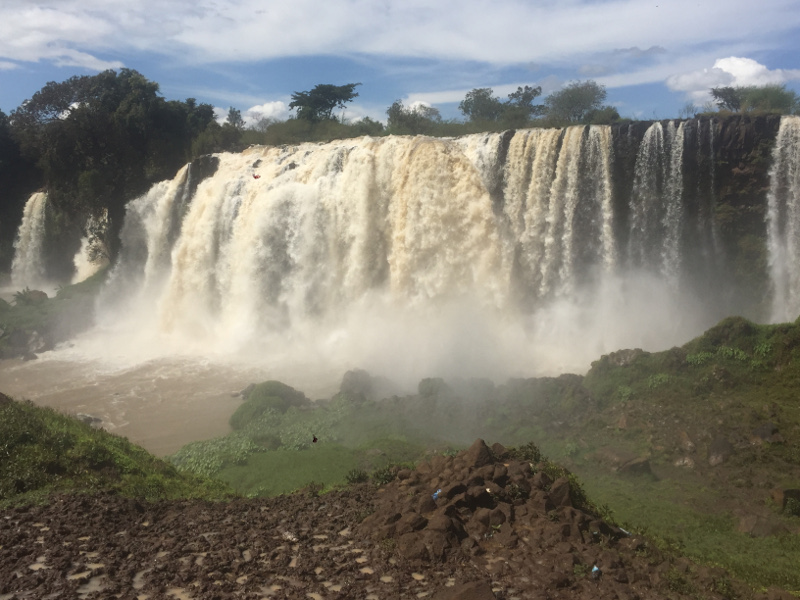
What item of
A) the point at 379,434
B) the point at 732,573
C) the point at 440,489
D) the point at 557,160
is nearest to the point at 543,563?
the point at 440,489

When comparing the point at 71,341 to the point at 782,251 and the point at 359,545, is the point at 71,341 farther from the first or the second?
the point at 782,251

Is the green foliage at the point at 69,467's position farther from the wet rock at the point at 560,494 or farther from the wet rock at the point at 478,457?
the wet rock at the point at 560,494

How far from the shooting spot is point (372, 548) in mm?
6164

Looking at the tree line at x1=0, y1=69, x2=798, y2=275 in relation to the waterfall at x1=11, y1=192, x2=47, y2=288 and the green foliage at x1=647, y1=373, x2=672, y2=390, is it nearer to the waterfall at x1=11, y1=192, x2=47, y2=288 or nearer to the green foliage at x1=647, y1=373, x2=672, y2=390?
the waterfall at x1=11, y1=192, x2=47, y2=288

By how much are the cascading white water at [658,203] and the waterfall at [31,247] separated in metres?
27.2

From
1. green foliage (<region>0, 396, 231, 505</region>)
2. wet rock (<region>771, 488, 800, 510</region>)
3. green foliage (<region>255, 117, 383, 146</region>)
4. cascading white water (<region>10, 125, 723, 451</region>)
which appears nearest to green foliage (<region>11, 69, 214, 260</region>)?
green foliage (<region>255, 117, 383, 146</region>)

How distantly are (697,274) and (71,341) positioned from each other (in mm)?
20034

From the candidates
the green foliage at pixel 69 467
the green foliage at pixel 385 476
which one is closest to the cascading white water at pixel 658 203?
the green foliage at pixel 385 476

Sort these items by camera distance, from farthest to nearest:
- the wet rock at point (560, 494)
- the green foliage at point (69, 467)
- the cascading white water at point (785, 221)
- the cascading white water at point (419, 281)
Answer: the cascading white water at point (419, 281) < the cascading white water at point (785, 221) < the green foliage at point (69, 467) < the wet rock at point (560, 494)

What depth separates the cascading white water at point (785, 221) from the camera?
50.7ft

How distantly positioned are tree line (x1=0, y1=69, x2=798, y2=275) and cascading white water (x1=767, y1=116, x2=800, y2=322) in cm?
1187

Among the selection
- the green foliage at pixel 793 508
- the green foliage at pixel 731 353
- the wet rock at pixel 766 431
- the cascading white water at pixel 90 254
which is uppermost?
the cascading white water at pixel 90 254

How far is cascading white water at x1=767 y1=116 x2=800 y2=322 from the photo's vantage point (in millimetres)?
15461

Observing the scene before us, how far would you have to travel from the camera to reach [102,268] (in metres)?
29.2
